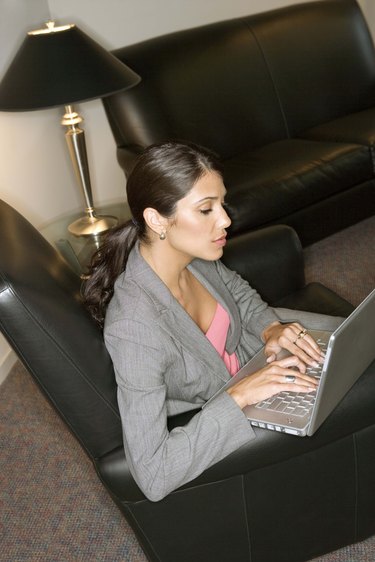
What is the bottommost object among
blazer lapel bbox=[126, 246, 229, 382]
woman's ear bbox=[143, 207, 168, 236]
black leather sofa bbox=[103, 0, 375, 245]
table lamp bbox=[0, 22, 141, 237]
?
black leather sofa bbox=[103, 0, 375, 245]

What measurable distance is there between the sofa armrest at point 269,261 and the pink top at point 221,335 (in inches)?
13.2

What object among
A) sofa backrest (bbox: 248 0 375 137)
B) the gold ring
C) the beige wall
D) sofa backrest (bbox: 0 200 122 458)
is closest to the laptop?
the gold ring

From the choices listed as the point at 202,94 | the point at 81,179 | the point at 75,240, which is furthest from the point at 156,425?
the point at 202,94

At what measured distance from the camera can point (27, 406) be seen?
251 cm

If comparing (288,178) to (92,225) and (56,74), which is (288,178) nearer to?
(92,225)

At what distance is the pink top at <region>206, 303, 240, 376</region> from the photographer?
1.68 m

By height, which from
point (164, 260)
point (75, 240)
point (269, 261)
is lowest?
point (269, 261)

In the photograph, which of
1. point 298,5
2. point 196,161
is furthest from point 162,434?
point 298,5

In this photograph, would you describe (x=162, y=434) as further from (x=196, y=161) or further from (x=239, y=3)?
(x=239, y=3)

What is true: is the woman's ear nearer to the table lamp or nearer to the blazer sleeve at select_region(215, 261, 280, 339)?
the blazer sleeve at select_region(215, 261, 280, 339)

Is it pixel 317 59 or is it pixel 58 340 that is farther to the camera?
pixel 317 59

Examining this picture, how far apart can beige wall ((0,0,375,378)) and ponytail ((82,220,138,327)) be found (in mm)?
1244

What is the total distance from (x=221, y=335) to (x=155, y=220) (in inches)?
14.2

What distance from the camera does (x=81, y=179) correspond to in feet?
8.45
